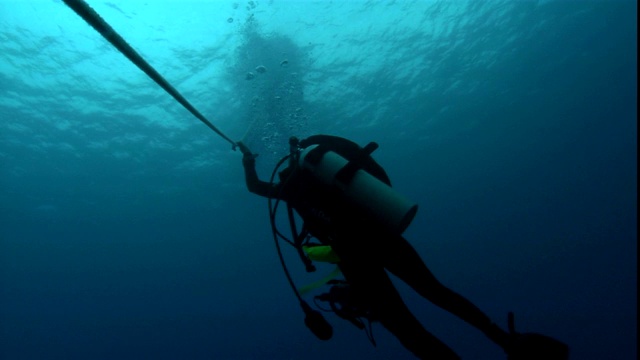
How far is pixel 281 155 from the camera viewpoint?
2198 cm

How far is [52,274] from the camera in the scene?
39.1 metres

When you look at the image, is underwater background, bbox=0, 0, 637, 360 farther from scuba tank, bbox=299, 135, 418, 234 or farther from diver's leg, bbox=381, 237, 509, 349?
diver's leg, bbox=381, 237, 509, 349

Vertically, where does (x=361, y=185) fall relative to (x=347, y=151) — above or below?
below

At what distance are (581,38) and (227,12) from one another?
24.0 metres

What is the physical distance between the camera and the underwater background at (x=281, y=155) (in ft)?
49.4

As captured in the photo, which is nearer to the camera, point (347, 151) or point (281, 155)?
point (347, 151)

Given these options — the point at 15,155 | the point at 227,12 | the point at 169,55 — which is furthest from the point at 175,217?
the point at 227,12

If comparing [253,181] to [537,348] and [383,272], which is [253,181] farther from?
[537,348]

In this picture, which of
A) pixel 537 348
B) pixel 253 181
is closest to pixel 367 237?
pixel 537 348

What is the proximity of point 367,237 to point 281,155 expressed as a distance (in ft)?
63.5

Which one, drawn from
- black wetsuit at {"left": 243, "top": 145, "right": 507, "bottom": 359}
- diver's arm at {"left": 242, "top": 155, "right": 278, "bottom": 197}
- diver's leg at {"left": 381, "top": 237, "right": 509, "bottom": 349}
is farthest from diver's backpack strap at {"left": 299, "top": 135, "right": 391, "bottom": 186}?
diver's arm at {"left": 242, "top": 155, "right": 278, "bottom": 197}

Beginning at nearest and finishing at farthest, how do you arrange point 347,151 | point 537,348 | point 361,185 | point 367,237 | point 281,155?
point 537,348 < point 361,185 < point 367,237 < point 347,151 < point 281,155

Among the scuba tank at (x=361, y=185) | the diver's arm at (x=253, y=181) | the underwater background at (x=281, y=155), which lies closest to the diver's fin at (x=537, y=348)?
the scuba tank at (x=361, y=185)

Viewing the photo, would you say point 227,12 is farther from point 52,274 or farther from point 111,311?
point 111,311
